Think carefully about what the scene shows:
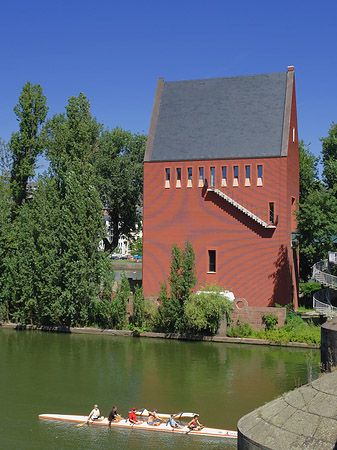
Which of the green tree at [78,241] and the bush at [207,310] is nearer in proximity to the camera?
the bush at [207,310]

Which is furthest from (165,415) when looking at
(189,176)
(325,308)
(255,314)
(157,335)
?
(189,176)

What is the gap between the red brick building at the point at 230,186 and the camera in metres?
45.4

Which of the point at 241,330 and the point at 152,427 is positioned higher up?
the point at 241,330

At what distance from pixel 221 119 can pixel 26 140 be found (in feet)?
60.3

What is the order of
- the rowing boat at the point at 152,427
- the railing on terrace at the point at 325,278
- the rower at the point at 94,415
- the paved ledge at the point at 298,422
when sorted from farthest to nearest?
the railing on terrace at the point at 325,278
the rower at the point at 94,415
the rowing boat at the point at 152,427
the paved ledge at the point at 298,422

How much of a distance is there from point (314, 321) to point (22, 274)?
2385 centimetres

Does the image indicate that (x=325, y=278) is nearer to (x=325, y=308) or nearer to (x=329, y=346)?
(x=325, y=308)

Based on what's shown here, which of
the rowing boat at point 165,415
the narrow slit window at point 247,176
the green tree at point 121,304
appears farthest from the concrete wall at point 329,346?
the narrow slit window at point 247,176

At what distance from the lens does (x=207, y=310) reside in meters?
41.8

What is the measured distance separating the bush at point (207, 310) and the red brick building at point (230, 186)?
383 centimetres

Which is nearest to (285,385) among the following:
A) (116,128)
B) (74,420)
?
(74,420)

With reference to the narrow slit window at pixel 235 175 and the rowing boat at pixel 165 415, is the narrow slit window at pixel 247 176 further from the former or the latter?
the rowing boat at pixel 165 415

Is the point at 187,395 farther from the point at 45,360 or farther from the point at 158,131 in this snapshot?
the point at 158,131

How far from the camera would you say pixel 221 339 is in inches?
1654
